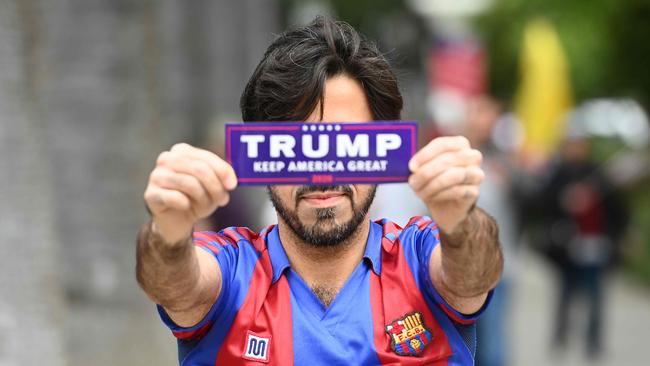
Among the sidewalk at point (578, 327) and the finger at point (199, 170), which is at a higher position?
the finger at point (199, 170)

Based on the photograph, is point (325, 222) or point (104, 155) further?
point (104, 155)

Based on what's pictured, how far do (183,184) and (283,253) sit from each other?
25.6 inches

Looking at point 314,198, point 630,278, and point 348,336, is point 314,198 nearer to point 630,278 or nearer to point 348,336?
point 348,336

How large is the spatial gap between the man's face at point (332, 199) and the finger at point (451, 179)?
33 cm

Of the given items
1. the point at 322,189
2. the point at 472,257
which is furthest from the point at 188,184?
the point at 472,257

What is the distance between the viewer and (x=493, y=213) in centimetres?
781

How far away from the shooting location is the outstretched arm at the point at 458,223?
2516 mm

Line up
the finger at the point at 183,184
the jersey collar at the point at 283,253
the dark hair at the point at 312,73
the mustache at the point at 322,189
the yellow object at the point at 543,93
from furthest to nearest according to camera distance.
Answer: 1. the yellow object at the point at 543,93
2. the jersey collar at the point at 283,253
3. the dark hair at the point at 312,73
4. the mustache at the point at 322,189
5. the finger at the point at 183,184

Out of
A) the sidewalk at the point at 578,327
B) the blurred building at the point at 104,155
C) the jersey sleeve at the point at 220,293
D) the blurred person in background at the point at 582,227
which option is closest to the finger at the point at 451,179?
the jersey sleeve at the point at 220,293

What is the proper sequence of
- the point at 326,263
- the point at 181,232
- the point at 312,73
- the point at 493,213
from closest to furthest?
the point at 181,232 → the point at 312,73 → the point at 326,263 → the point at 493,213

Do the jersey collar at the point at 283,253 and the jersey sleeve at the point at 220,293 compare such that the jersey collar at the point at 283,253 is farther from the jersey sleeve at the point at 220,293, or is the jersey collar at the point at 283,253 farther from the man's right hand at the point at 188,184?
the man's right hand at the point at 188,184

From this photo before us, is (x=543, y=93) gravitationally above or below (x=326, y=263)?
below

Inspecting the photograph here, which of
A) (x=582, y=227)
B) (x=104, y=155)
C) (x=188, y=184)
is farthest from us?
(x=582, y=227)

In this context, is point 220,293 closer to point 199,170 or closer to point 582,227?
point 199,170
